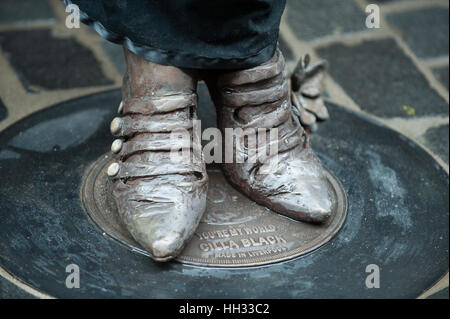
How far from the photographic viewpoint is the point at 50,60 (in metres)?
2.19

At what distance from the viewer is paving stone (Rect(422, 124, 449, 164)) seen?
6.27ft

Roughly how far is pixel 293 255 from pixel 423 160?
1.99ft

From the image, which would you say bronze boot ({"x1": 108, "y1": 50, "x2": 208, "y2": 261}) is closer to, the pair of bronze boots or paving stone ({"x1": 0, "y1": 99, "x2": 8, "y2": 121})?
the pair of bronze boots

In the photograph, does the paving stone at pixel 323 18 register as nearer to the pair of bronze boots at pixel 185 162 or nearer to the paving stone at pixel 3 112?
the pair of bronze boots at pixel 185 162

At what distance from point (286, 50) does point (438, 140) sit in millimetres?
662

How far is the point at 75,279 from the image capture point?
133 cm

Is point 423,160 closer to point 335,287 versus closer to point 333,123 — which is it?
point 333,123

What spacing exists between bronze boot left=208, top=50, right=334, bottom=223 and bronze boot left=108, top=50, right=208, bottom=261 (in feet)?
0.35

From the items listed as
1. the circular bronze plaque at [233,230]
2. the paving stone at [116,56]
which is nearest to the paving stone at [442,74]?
the circular bronze plaque at [233,230]

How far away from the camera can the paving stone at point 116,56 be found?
2.21 meters

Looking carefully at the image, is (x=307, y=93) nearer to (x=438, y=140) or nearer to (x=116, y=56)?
(x=438, y=140)

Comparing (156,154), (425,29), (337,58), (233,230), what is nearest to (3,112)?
(156,154)
